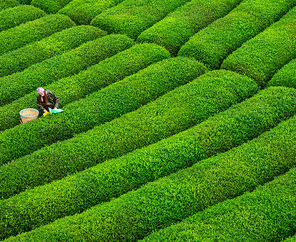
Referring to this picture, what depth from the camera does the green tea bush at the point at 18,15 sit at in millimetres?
17719

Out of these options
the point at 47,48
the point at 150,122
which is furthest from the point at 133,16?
the point at 150,122

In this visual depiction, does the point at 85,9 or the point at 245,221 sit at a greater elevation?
the point at 85,9

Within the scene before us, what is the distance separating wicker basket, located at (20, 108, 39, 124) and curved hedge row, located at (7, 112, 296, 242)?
13.7 feet

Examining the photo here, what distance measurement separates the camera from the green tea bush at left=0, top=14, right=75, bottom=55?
16422mm

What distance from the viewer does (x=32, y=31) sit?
55.7 feet

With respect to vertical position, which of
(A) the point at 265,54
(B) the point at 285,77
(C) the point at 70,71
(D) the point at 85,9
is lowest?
(B) the point at 285,77

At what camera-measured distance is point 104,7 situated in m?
18.5

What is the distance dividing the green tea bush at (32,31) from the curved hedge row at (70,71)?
2159mm

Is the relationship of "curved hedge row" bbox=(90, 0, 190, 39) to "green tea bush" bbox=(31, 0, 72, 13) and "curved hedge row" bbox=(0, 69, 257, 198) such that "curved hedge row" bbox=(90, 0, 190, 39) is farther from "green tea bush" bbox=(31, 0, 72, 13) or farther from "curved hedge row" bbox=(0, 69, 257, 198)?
"curved hedge row" bbox=(0, 69, 257, 198)

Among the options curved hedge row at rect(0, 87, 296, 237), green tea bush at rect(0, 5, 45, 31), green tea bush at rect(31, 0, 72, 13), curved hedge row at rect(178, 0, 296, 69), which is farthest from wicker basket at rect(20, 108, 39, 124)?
green tea bush at rect(31, 0, 72, 13)

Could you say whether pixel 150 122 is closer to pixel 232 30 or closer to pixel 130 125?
pixel 130 125

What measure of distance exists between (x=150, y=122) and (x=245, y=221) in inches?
174

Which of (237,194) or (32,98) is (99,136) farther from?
(237,194)

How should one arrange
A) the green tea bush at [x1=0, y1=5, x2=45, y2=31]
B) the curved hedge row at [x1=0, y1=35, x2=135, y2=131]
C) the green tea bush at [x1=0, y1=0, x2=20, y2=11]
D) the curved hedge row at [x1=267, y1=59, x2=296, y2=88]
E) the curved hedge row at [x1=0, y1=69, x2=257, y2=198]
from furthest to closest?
the green tea bush at [x1=0, y1=0, x2=20, y2=11]
the green tea bush at [x1=0, y1=5, x2=45, y2=31]
the curved hedge row at [x1=267, y1=59, x2=296, y2=88]
the curved hedge row at [x1=0, y1=35, x2=135, y2=131]
the curved hedge row at [x1=0, y1=69, x2=257, y2=198]
